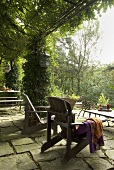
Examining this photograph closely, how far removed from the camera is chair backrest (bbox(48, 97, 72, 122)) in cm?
255

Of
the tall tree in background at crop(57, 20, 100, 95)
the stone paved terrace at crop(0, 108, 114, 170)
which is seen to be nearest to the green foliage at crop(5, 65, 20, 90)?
Answer: the tall tree in background at crop(57, 20, 100, 95)

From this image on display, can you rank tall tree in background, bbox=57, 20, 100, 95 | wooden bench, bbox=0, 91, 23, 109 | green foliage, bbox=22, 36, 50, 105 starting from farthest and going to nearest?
tall tree in background, bbox=57, 20, 100, 95 → wooden bench, bbox=0, 91, 23, 109 → green foliage, bbox=22, 36, 50, 105

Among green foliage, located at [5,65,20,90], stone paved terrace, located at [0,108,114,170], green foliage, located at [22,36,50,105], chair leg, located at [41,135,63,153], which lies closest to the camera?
stone paved terrace, located at [0,108,114,170]

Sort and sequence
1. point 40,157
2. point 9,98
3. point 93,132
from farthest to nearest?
point 9,98 → point 40,157 → point 93,132

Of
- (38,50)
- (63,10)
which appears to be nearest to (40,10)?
(63,10)

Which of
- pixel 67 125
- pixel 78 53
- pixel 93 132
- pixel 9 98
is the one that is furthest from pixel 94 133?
pixel 78 53

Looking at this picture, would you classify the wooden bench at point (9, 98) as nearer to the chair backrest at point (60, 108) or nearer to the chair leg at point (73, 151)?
the chair backrest at point (60, 108)

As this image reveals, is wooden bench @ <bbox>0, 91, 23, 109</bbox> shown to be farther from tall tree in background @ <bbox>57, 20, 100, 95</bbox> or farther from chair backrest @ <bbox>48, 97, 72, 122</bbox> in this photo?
tall tree in background @ <bbox>57, 20, 100, 95</bbox>

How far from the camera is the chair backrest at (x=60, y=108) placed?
255 centimetres

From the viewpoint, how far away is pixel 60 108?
2705 mm

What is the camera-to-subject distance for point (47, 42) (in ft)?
19.0

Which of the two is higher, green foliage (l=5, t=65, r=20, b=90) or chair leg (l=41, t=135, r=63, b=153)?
green foliage (l=5, t=65, r=20, b=90)

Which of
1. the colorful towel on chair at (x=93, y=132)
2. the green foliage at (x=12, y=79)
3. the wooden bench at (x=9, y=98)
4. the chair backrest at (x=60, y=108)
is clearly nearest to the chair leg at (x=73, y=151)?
the colorful towel on chair at (x=93, y=132)

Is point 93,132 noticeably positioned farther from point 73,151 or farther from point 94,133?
point 73,151
